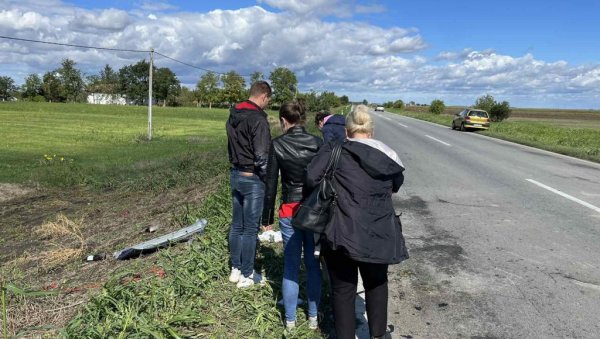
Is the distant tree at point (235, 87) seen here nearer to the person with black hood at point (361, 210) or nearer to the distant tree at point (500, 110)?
the distant tree at point (500, 110)

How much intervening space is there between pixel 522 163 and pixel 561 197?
5165mm

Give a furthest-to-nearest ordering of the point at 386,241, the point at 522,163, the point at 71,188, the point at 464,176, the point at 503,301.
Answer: the point at 522,163 → the point at 71,188 → the point at 464,176 → the point at 503,301 → the point at 386,241

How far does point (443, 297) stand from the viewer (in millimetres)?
4371

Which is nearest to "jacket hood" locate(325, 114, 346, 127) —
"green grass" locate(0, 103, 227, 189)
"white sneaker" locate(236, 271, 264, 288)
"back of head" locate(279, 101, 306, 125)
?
"back of head" locate(279, 101, 306, 125)

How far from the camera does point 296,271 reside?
363 cm

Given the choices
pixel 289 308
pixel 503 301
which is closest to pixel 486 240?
pixel 503 301

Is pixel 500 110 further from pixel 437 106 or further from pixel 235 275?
pixel 235 275

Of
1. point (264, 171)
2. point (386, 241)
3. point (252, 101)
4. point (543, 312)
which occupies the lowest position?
point (543, 312)

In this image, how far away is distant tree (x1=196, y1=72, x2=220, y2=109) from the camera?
125625mm

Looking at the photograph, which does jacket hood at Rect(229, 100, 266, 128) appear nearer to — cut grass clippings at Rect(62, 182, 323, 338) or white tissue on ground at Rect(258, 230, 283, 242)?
cut grass clippings at Rect(62, 182, 323, 338)

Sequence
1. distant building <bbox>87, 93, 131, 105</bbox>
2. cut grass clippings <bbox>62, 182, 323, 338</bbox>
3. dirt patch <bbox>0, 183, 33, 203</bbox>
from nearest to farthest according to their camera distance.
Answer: cut grass clippings <bbox>62, 182, 323, 338</bbox> → dirt patch <bbox>0, 183, 33, 203</bbox> → distant building <bbox>87, 93, 131, 105</bbox>

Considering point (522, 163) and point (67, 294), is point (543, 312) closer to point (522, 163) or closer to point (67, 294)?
point (67, 294)

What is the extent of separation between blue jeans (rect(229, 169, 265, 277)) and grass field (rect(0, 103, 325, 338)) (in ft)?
0.87

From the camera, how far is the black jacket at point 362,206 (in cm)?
292
